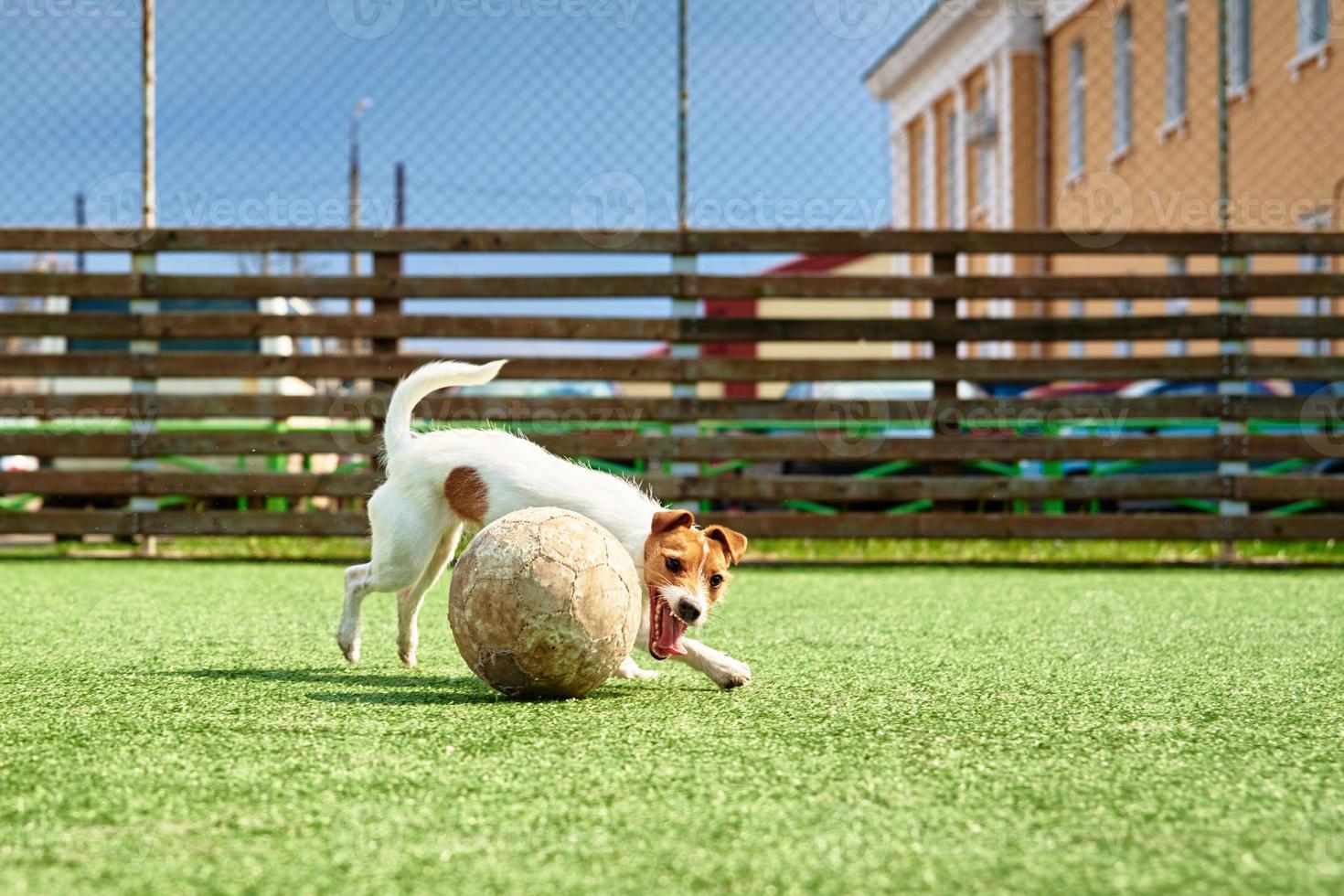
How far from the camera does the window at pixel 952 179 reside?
64.0 feet

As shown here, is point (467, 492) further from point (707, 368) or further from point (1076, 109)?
point (1076, 109)

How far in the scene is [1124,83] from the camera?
18.0m

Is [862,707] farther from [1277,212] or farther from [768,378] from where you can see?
[1277,212]

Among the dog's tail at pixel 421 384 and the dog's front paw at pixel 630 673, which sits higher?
the dog's tail at pixel 421 384

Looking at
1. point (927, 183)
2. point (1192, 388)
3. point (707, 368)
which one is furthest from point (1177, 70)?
point (707, 368)

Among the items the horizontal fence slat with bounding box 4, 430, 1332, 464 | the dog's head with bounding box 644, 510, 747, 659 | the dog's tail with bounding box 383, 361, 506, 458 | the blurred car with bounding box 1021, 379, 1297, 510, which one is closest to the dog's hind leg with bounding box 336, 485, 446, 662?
the dog's tail with bounding box 383, 361, 506, 458

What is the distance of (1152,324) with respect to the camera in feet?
27.5

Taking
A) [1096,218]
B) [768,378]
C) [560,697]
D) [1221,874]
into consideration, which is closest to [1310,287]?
[768,378]

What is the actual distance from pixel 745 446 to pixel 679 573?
467 cm

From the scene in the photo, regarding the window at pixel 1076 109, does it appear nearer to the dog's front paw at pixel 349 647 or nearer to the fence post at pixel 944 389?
the fence post at pixel 944 389

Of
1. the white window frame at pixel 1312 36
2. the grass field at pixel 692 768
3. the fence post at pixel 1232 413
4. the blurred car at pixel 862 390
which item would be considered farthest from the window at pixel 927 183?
the grass field at pixel 692 768

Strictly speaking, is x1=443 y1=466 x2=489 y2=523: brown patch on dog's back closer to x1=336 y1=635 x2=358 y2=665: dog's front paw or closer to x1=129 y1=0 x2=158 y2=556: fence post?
x1=336 y1=635 x2=358 y2=665: dog's front paw

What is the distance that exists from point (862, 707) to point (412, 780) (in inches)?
48.7

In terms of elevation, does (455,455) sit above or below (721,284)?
below
